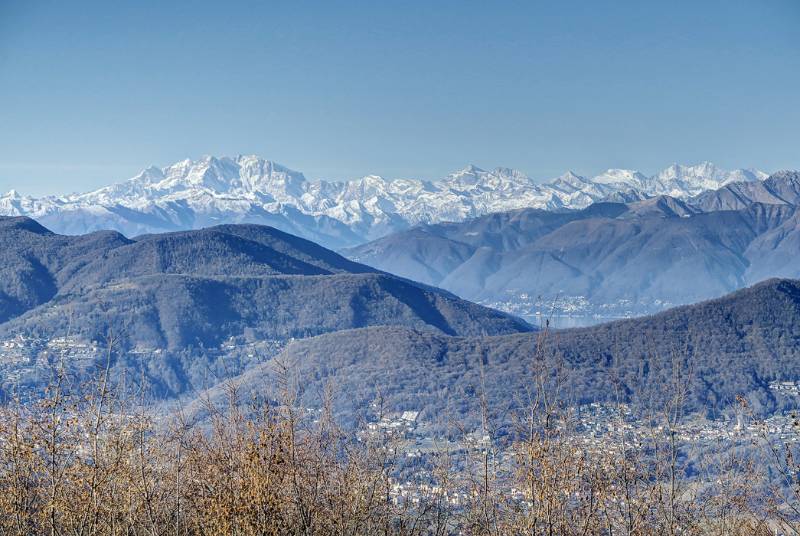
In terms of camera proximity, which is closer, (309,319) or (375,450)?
(375,450)

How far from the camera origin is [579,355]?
115062mm

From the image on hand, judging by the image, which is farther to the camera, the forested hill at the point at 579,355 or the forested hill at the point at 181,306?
the forested hill at the point at 181,306

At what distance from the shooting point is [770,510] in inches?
565

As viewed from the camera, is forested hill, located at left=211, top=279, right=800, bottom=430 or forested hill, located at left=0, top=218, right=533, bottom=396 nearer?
forested hill, located at left=211, top=279, right=800, bottom=430

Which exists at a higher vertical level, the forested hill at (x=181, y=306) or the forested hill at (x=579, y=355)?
the forested hill at (x=181, y=306)

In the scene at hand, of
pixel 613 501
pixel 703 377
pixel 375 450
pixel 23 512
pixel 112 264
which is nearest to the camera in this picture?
pixel 23 512

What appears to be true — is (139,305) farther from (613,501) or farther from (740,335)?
(613,501)

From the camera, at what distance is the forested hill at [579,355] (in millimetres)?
102750

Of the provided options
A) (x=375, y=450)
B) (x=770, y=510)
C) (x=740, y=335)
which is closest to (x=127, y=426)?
(x=375, y=450)

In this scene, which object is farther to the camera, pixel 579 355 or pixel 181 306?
pixel 181 306

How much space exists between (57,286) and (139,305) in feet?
96.3

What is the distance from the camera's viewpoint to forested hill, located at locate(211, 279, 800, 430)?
337 feet

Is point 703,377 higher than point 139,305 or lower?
lower

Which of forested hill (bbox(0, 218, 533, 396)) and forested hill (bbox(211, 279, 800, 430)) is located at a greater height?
forested hill (bbox(0, 218, 533, 396))
